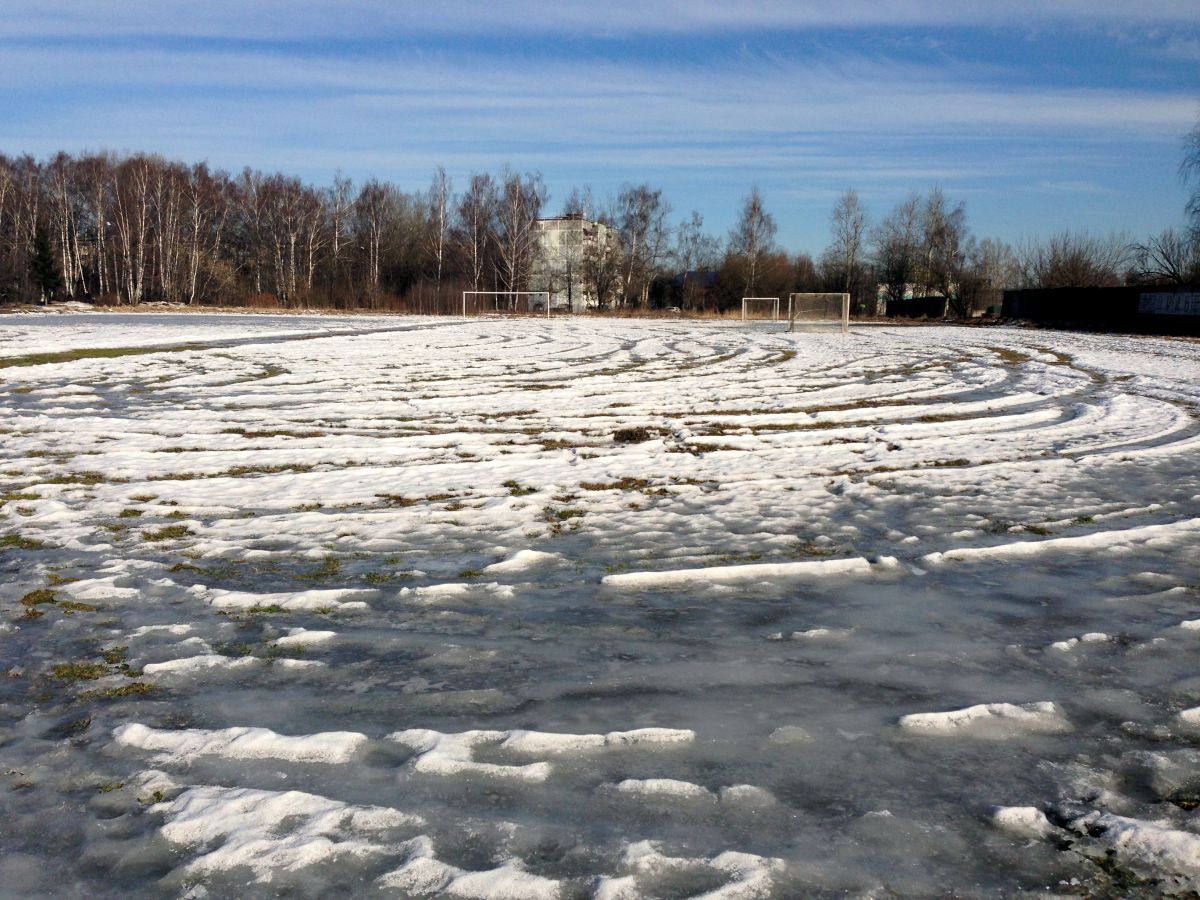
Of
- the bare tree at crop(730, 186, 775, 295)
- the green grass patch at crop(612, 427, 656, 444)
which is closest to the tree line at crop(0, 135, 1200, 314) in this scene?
the bare tree at crop(730, 186, 775, 295)

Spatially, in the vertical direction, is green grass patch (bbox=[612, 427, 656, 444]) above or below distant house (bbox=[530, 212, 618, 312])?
below

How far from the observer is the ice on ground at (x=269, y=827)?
8.00ft

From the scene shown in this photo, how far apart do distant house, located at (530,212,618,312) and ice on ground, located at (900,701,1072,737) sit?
62.4 metres

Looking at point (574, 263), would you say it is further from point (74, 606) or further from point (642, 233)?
point (74, 606)

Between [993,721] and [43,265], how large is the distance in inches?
2458

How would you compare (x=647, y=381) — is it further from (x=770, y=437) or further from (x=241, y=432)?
(x=241, y=432)

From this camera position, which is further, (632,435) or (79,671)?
(632,435)

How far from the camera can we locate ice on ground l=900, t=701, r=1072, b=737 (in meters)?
3.14

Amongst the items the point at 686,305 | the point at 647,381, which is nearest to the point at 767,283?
the point at 686,305

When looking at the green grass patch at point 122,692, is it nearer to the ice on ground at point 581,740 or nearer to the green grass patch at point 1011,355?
the ice on ground at point 581,740

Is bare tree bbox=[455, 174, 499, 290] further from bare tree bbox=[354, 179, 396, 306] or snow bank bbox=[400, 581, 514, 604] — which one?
snow bank bbox=[400, 581, 514, 604]

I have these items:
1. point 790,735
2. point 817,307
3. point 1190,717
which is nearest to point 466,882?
point 790,735

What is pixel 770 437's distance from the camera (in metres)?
8.93

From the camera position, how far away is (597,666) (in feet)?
12.1
